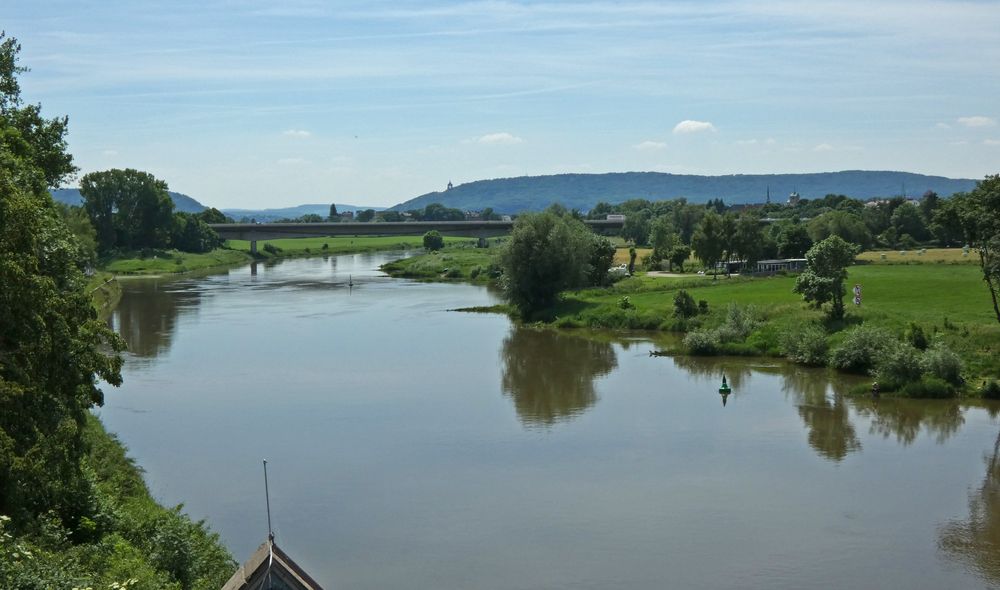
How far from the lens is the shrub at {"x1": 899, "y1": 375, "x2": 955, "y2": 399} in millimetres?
34531

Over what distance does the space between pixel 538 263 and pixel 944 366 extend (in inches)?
950

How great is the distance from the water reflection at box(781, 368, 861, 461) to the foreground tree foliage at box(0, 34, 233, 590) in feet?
55.5

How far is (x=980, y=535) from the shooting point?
22.1 m

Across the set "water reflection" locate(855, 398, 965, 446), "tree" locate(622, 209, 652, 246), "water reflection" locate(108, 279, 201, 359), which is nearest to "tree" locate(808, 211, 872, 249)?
"tree" locate(622, 209, 652, 246)

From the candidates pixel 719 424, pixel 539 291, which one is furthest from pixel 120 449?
pixel 539 291

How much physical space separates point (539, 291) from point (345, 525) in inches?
1368

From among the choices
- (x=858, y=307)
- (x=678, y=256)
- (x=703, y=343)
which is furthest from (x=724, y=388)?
(x=678, y=256)

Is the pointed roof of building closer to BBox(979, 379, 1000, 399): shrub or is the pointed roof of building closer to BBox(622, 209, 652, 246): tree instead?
BBox(979, 379, 1000, 399): shrub

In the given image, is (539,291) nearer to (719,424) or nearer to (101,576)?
(719,424)

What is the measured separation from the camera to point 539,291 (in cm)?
5662

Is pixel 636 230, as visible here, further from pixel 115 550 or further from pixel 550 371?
pixel 115 550

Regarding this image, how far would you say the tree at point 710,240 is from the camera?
225 ft

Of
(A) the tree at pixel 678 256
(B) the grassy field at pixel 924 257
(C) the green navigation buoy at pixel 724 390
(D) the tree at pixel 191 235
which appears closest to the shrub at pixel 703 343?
(C) the green navigation buoy at pixel 724 390

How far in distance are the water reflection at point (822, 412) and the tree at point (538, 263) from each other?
17.9 meters
